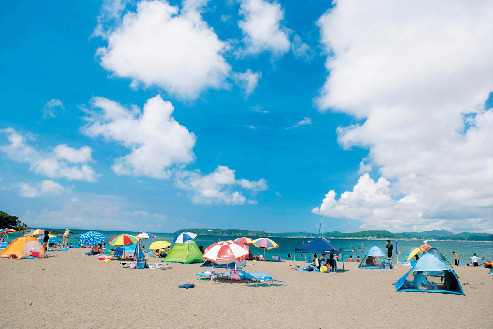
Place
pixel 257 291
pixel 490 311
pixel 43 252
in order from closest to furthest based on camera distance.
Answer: pixel 490 311
pixel 257 291
pixel 43 252

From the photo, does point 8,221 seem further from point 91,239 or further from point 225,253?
point 225,253

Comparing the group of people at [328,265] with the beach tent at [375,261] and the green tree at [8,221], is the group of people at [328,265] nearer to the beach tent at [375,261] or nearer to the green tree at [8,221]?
the beach tent at [375,261]

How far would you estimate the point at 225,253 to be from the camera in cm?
1603

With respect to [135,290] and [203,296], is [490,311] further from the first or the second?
[135,290]

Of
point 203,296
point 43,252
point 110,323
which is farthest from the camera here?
point 43,252

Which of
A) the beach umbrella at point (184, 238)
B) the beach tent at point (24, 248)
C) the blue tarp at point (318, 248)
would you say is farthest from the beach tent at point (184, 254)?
the beach tent at point (24, 248)

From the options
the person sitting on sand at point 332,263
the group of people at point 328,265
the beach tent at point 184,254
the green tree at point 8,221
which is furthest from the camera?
the green tree at point 8,221

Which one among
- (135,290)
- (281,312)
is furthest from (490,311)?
(135,290)

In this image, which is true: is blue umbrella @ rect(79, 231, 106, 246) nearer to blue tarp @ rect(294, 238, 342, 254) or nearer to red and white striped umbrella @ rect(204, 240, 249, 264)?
red and white striped umbrella @ rect(204, 240, 249, 264)

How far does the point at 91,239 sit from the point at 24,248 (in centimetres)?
1077

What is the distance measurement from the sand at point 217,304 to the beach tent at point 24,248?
27.6ft

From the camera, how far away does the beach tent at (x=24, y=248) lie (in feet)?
78.1

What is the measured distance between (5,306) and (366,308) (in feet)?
42.1

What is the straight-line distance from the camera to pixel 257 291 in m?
14.5
